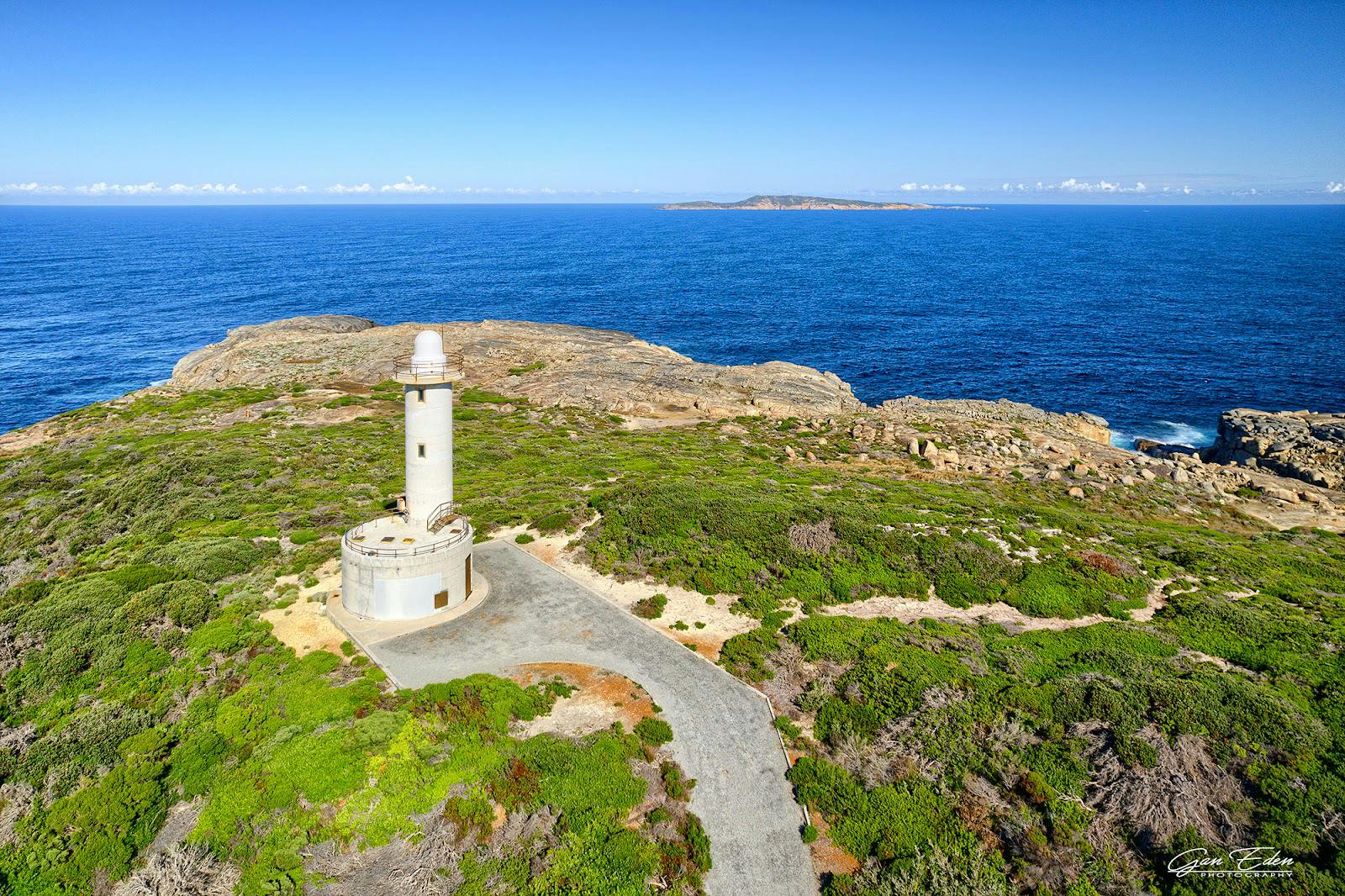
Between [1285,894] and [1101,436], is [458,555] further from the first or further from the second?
[1101,436]

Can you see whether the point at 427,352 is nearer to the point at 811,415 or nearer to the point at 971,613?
the point at 971,613

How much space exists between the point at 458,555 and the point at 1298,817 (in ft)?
78.3

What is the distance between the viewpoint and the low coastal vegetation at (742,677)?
50.3 ft

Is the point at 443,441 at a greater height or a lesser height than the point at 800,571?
greater

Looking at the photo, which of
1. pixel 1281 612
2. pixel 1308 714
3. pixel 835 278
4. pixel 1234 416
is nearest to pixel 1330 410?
pixel 1234 416

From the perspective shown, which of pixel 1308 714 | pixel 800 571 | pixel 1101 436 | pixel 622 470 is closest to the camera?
pixel 1308 714

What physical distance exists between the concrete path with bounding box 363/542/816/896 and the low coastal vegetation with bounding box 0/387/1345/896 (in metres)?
0.68

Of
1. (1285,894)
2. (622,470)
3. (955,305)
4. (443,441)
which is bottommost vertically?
(1285,894)

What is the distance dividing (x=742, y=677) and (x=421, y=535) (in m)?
12.2

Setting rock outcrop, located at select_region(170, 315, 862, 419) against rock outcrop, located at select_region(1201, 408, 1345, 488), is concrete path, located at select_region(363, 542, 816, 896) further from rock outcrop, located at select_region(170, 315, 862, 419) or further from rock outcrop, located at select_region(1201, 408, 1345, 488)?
rock outcrop, located at select_region(1201, 408, 1345, 488)

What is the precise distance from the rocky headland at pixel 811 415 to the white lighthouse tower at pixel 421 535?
27309mm

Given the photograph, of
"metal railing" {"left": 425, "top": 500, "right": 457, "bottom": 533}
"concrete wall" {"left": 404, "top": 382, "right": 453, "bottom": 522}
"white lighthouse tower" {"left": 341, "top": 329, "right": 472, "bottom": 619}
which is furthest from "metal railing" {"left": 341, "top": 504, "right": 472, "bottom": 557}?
"concrete wall" {"left": 404, "top": 382, "right": 453, "bottom": 522}

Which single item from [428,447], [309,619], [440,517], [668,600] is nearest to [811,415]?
[668,600]

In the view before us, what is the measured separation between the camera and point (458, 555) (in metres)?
24.7
